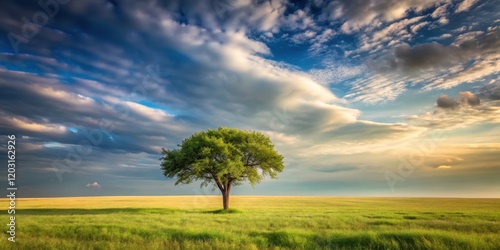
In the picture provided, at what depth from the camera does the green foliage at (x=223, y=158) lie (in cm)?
4446

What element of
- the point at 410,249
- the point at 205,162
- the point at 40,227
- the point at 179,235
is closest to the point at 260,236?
the point at 179,235

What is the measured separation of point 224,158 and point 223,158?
0.17 m

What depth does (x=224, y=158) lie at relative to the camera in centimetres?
4597

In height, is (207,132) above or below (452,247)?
above

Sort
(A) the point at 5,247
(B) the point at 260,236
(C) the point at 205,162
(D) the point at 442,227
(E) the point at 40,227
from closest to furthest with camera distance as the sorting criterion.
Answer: (A) the point at 5,247 < (B) the point at 260,236 < (E) the point at 40,227 < (D) the point at 442,227 < (C) the point at 205,162

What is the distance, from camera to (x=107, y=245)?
48.5ft

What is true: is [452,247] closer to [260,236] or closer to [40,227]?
[260,236]

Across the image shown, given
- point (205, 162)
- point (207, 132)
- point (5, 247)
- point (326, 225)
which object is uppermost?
point (207, 132)

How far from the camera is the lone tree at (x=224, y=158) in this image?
4450cm

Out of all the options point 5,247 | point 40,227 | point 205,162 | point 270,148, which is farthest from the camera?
point 270,148

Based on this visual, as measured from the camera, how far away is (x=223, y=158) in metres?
46.0

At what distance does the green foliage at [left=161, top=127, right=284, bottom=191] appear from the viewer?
4446 cm

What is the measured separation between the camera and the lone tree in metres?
44.5

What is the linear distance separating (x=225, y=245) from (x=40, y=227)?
1452cm
